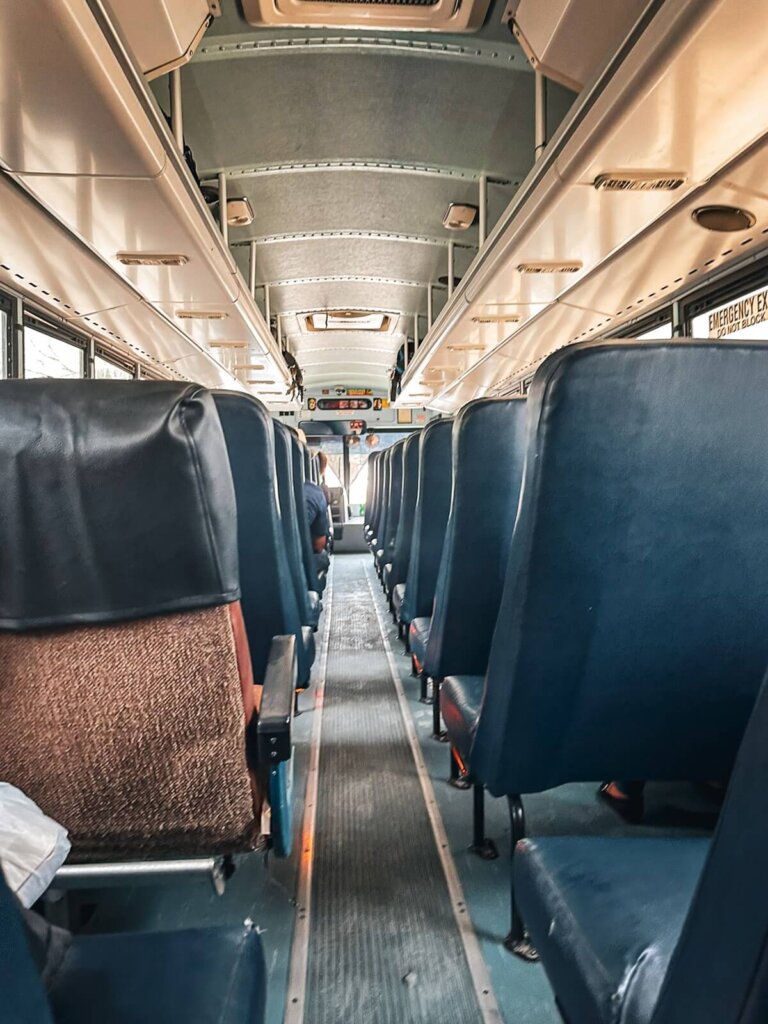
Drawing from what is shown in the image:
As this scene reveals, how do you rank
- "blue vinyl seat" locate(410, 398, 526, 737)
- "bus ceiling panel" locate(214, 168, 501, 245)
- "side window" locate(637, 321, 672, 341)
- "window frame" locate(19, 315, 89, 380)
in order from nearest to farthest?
"blue vinyl seat" locate(410, 398, 526, 737) → "window frame" locate(19, 315, 89, 380) → "side window" locate(637, 321, 672, 341) → "bus ceiling panel" locate(214, 168, 501, 245)

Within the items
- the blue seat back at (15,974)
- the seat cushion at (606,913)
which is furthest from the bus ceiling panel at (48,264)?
the seat cushion at (606,913)

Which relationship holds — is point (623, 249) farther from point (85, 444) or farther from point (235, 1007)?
point (235, 1007)

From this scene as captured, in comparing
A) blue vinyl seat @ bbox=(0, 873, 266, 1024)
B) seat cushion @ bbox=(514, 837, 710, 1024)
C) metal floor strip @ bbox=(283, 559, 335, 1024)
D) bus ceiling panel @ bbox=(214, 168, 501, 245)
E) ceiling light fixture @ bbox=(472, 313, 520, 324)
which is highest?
bus ceiling panel @ bbox=(214, 168, 501, 245)

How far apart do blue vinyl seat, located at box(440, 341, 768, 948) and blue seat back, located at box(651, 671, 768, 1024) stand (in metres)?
0.78

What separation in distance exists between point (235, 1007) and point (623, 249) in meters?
3.75

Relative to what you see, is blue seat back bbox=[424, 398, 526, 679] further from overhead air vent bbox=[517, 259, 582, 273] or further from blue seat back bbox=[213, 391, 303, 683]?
overhead air vent bbox=[517, 259, 582, 273]

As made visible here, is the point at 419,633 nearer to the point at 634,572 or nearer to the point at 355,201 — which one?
the point at 634,572

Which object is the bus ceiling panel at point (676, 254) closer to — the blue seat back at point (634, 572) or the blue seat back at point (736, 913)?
the blue seat back at point (634, 572)

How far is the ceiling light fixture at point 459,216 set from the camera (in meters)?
5.33

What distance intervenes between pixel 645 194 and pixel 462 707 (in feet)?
7.49

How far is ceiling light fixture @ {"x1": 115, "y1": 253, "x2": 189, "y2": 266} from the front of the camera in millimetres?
3617

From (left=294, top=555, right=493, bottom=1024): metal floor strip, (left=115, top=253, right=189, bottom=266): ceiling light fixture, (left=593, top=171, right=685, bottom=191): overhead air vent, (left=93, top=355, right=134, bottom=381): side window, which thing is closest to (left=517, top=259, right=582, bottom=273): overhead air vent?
(left=593, top=171, right=685, bottom=191): overhead air vent

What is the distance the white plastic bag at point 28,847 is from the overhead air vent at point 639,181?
2784 mm

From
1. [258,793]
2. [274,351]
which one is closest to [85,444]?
[258,793]
